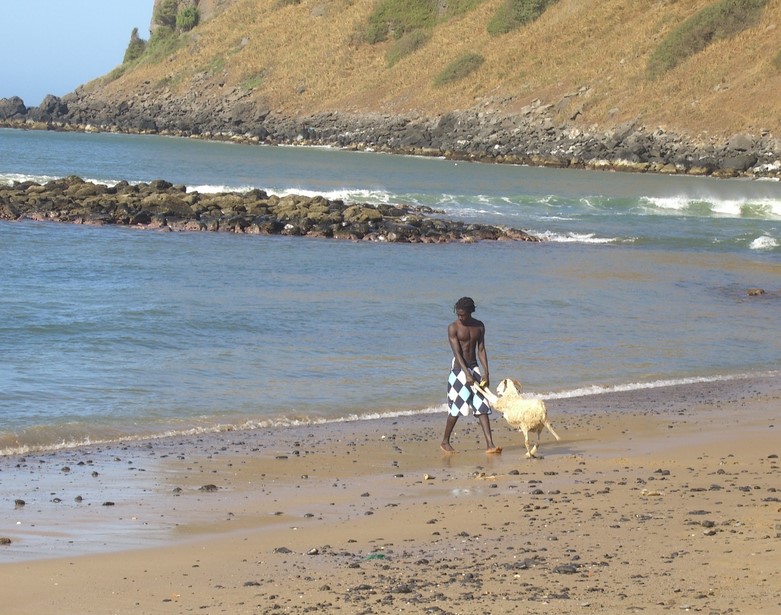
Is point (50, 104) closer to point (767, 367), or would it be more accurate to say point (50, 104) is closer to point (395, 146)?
point (395, 146)

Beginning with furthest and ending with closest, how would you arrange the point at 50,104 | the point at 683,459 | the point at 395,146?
the point at 50,104
the point at 395,146
the point at 683,459

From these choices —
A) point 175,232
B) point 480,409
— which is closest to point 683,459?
point 480,409

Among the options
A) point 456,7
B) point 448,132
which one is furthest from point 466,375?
point 456,7

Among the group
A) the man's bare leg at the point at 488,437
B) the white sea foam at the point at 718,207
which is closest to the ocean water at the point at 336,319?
the man's bare leg at the point at 488,437

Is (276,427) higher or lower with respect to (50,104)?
lower

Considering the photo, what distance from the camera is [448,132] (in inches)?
2943

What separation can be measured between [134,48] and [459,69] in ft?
180

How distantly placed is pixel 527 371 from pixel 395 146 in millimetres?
63784

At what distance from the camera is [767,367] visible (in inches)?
588

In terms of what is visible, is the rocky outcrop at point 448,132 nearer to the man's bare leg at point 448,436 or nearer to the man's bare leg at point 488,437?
the man's bare leg at point 488,437

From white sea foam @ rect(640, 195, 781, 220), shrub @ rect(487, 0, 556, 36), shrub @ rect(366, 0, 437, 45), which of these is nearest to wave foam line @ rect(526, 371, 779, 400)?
white sea foam @ rect(640, 195, 781, 220)

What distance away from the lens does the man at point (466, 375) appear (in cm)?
993

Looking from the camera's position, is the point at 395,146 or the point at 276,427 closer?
the point at 276,427

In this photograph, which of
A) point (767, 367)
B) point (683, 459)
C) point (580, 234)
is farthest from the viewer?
point (580, 234)
